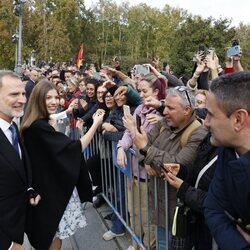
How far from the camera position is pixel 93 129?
11.8ft

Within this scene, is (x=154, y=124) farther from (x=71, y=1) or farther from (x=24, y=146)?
(x=71, y=1)

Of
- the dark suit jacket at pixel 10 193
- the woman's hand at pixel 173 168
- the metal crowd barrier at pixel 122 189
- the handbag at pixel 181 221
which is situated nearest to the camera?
the handbag at pixel 181 221

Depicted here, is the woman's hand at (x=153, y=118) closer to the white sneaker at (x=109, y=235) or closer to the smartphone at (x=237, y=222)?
the smartphone at (x=237, y=222)

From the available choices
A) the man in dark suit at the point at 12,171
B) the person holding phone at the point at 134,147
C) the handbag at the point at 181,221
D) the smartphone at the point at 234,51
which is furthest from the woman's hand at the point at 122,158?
the smartphone at the point at 234,51

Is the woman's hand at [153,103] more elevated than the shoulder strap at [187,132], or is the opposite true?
the woman's hand at [153,103]

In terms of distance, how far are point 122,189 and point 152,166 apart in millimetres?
1516

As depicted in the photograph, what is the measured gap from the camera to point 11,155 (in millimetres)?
2762

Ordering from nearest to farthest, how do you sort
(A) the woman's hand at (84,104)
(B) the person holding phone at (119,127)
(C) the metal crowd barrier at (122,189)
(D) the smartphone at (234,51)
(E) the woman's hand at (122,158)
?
(C) the metal crowd barrier at (122,189) < (E) the woman's hand at (122,158) < (D) the smartphone at (234,51) < (B) the person holding phone at (119,127) < (A) the woman's hand at (84,104)

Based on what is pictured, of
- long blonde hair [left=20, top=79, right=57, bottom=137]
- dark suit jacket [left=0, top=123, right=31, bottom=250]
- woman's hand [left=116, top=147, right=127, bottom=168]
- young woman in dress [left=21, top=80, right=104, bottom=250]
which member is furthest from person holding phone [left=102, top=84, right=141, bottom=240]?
dark suit jacket [left=0, top=123, right=31, bottom=250]

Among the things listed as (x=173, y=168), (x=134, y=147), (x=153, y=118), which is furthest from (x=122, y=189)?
(x=173, y=168)

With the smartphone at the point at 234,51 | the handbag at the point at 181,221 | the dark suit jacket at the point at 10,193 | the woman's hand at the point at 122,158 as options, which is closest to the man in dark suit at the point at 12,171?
the dark suit jacket at the point at 10,193

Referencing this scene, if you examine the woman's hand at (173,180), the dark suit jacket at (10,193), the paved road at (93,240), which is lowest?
the paved road at (93,240)

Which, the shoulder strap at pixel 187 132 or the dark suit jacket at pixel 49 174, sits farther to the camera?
the dark suit jacket at pixel 49 174

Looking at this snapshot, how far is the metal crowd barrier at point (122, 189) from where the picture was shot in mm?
3385
